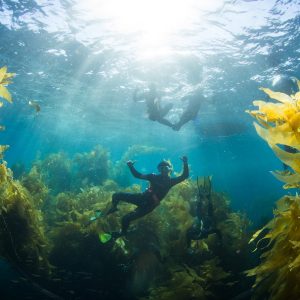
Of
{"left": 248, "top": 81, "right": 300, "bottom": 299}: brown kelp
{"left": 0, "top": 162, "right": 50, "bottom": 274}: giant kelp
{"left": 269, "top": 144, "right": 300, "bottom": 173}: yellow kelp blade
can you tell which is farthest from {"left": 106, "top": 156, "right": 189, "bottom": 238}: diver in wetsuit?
{"left": 269, "top": 144, "right": 300, "bottom": 173}: yellow kelp blade

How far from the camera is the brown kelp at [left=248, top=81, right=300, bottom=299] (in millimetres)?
2070

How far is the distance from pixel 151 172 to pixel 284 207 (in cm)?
1004

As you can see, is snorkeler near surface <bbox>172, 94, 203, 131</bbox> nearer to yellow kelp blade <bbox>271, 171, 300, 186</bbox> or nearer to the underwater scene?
the underwater scene

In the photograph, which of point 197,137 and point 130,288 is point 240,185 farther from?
point 130,288

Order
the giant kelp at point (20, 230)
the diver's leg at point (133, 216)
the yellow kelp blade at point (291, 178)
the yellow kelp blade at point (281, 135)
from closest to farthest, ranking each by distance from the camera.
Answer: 1. the yellow kelp blade at point (281, 135)
2. the yellow kelp blade at point (291, 178)
3. the giant kelp at point (20, 230)
4. the diver's leg at point (133, 216)

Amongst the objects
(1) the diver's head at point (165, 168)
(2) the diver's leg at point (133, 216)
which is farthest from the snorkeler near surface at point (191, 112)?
Answer: (2) the diver's leg at point (133, 216)

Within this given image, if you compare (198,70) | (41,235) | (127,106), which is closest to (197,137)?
(127,106)

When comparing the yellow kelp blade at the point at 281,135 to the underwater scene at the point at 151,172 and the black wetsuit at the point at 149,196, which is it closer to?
the underwater scene at the point at 151,172

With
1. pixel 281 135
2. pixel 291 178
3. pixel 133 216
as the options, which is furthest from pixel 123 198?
pixel 281 135

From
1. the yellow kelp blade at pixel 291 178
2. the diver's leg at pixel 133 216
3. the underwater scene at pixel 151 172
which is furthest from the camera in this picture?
the diver's leg at pixel 133 216

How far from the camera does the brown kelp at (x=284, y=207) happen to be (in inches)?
81.5

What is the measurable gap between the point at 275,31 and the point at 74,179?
1420cm

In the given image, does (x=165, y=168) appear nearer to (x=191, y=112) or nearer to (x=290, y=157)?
(x=191, y=112)

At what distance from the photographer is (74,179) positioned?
18672 millimetres
